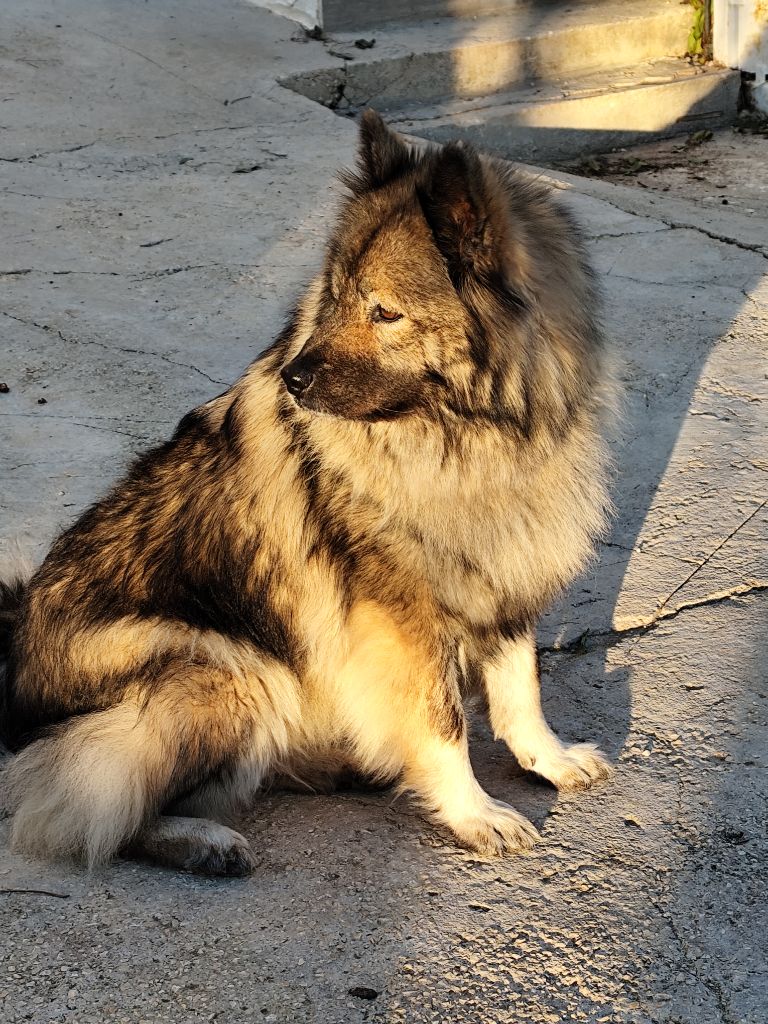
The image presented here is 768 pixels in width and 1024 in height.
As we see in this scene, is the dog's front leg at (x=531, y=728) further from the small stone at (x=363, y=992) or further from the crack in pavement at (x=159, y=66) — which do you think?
the crack in pavement at (x=159, y=66)

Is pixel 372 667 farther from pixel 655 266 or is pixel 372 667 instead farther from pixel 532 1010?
pixel 655 266

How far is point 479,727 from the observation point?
3195 millimetres

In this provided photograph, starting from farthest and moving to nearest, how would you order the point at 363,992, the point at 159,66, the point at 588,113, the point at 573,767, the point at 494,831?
the point at 588,113 < the point at 159,66 < the point at 573,767 < the point at 494,831 < the point at 363,992

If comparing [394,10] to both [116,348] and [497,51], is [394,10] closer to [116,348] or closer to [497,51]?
[497,51]

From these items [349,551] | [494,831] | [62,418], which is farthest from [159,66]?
[494,831]

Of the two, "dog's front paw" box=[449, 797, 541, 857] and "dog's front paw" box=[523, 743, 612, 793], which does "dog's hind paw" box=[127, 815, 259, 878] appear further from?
"dog's front paw" box=[523, 743, 612, 793]

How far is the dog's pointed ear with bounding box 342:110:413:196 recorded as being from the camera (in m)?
2.51

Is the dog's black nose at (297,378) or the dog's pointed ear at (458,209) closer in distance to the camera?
the dog's pointed ear at (458,209)

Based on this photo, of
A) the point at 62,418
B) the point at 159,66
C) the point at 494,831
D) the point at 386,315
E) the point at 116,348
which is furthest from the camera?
the point at 159,66

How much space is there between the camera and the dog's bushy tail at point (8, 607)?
3.07 metres

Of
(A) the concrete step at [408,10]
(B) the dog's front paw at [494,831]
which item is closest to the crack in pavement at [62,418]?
(B) the dog's front paw at [494,831]

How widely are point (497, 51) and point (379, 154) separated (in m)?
5.93

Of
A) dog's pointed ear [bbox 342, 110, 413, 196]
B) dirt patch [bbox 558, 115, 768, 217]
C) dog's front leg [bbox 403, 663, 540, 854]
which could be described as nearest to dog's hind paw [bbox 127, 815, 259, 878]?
dog's front leg [bbox 403, 663, 540, 854]

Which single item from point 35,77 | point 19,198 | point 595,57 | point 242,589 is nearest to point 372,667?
point 242,589
